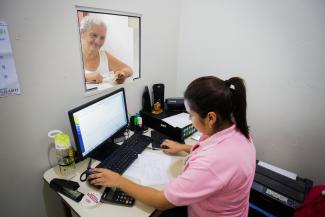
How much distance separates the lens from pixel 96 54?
1.24 m

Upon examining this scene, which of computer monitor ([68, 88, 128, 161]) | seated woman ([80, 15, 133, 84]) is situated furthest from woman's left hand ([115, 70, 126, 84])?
computer monitor ([68, 88, 128, 161])

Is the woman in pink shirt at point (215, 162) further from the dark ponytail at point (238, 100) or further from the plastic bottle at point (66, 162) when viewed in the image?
the plastic bottle at point (66, 162)

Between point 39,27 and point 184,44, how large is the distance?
132 centimetres

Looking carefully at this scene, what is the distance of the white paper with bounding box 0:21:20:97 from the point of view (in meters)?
0.83

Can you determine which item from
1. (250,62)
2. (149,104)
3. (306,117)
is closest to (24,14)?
(149,104)

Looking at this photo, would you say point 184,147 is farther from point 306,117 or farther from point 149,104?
point 306,117

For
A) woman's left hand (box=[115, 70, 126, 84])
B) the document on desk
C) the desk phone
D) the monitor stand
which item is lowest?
the desk phone

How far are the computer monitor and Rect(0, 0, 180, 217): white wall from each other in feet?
0.54

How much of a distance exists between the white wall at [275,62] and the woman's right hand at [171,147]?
2.74 ft

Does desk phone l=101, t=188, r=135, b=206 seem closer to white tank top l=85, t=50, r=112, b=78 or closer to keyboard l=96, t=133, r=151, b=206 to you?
keyboard l=96, t=133, r=151, b=206

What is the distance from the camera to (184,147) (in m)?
1.29

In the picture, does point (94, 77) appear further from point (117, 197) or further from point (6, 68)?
point (117, 197)

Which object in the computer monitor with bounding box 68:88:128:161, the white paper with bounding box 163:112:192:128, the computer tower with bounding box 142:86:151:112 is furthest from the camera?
the computer tower with bounding box 142:86:151:112

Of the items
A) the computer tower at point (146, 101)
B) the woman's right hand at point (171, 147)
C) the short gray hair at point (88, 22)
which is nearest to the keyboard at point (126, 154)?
the woman's right hand at point (171, 147)
